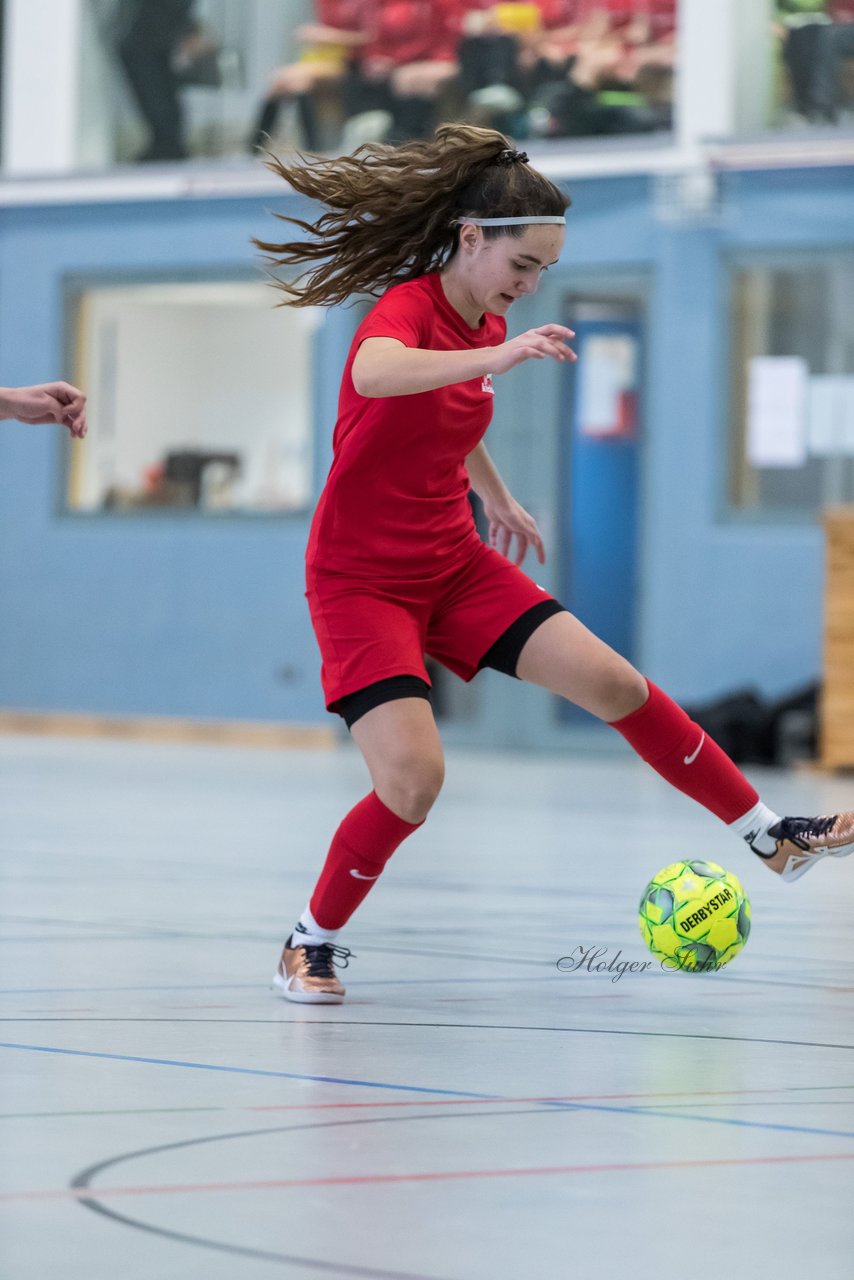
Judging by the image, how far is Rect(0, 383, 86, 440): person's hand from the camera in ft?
14.1

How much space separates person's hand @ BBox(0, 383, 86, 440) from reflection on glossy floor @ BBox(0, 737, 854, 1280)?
3.53 ft

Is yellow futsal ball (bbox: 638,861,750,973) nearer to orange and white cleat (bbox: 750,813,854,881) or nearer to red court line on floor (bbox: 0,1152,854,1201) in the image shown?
orange and white cleat (bbox: 750,813,854,881)

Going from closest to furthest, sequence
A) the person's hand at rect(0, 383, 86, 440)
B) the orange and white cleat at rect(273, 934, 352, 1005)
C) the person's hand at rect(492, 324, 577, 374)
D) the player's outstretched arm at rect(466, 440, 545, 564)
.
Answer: the person's hand at rect(492, 324, 577, 374)
the orange and white cleat at rect(273, 934, 352, 1005)
the person's hand at rect(0, 383, 86, 440)
the player's outstretched arm at rect(466, 440, 545, 564)

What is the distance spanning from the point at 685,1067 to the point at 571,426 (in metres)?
11.1

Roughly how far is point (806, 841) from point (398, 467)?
3.51ft

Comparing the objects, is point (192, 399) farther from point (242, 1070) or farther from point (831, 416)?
point (242, 1070)

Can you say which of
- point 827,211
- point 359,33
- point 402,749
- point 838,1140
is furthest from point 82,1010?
point 359,33

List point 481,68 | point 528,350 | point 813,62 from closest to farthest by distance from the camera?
point 528,350 < point 813,62 < point 481,68

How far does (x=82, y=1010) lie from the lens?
395cm

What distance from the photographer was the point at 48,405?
4.31 meters

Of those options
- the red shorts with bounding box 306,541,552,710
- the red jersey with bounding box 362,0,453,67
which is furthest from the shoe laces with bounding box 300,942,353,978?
the red jersey with bounding box 362,0,453,67

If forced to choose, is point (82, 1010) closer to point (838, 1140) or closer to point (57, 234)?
point (838, 1140)

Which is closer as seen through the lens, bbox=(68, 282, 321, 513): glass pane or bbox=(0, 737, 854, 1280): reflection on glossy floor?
bbox=(0, 737, 854, 1280): reflection on glossy floor

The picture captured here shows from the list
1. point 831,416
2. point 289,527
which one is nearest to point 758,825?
point 831,416
